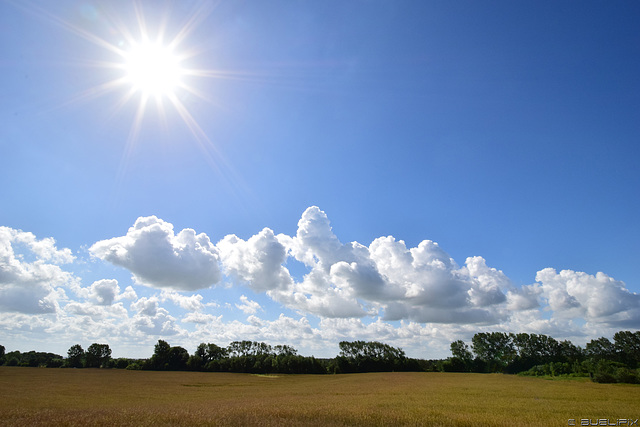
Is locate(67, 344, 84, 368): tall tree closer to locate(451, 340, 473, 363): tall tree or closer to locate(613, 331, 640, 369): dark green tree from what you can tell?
locate(451, 340, 473, 363): tall tree

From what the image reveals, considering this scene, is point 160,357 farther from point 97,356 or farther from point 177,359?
point 97,356

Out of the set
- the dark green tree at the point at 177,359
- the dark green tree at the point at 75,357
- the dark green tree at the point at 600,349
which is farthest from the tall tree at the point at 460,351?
the dark green tree at the point at 75,357

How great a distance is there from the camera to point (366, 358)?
388 ft

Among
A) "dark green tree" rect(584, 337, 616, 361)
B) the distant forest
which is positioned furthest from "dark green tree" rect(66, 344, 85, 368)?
"dark green tree" rect(584, 337, 616, 361)

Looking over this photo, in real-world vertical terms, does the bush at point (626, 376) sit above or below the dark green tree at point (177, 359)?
above

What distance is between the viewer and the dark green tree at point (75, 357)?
132750 millimetres

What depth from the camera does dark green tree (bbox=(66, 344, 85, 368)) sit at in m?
133

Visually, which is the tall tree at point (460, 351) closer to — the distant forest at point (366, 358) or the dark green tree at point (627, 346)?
the distant forest at point (366, 358)

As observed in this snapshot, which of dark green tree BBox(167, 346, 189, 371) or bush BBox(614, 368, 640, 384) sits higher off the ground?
bush BBox(614, 368, 640, 384)

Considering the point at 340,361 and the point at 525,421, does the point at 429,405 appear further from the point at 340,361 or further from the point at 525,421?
the point at 340,361

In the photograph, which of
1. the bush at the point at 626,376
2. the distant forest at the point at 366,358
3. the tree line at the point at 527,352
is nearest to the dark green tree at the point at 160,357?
the distant forest at the point at 366,358

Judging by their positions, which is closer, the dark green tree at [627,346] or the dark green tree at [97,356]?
the dark green tree at [627,346]

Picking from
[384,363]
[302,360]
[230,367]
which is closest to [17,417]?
[302,360]

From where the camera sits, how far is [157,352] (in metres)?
122
